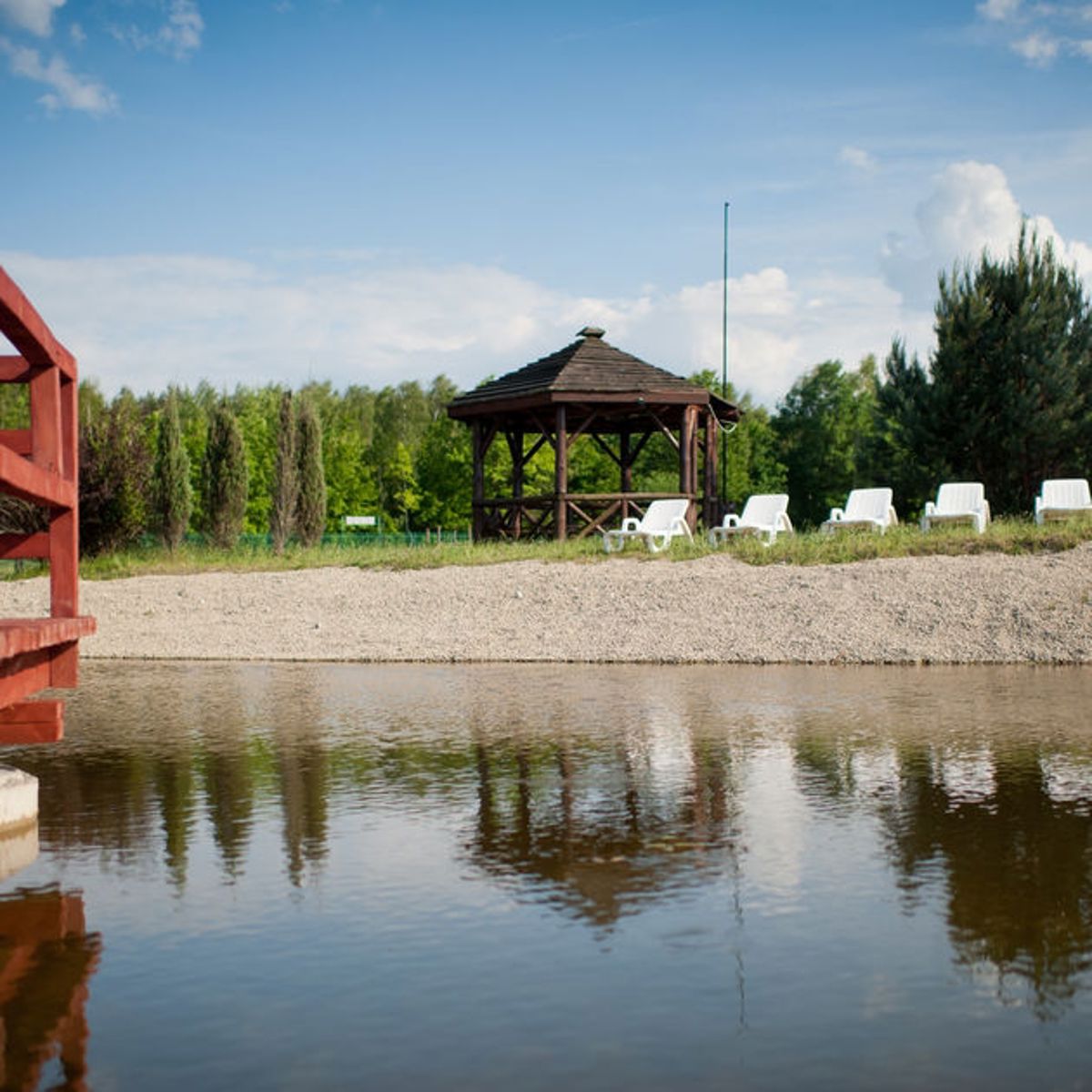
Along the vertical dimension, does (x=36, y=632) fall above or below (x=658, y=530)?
below

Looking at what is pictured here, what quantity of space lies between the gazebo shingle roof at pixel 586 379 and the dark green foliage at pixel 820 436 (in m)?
24.9

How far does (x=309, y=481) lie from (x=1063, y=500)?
13847mm

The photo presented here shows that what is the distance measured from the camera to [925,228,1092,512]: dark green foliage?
95.9 ft

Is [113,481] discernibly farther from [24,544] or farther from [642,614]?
[24,544]

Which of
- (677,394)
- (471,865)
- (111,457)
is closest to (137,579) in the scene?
(111,457)

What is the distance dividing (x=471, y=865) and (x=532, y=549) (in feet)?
51.9

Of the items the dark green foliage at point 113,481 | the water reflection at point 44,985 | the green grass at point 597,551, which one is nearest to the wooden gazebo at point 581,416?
the green grass at point 597,551

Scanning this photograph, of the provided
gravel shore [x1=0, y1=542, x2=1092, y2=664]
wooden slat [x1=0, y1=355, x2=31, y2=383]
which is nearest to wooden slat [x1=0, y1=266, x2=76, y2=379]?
wooden slat [x1=0, y1=355, x2=31, y2=383]

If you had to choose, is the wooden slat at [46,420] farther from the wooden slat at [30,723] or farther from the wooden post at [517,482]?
the wooden post at [517,482]

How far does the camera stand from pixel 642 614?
15586mm

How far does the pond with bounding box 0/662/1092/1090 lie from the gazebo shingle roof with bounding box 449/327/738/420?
565 inches

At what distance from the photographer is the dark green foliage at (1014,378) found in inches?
1150

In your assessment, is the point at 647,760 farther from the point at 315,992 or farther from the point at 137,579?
the point at 137,579

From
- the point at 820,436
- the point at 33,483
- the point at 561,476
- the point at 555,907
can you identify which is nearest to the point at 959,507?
the point at 561,476
